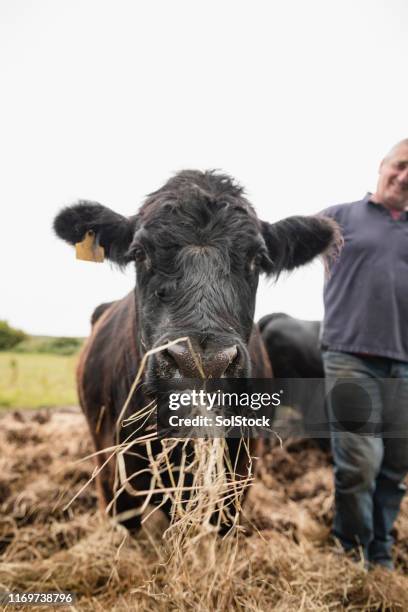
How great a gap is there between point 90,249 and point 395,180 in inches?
90.0

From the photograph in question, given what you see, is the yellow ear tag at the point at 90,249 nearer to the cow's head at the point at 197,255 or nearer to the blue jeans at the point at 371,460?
the cow's head at the point at 197,255

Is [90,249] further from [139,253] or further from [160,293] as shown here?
[160,293]

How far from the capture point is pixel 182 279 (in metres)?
2.59

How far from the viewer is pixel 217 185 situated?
3234mm

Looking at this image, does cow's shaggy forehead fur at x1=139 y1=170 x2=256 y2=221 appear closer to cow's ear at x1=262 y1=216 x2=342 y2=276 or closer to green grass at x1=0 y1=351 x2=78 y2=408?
cow's ear at x1=262 y1=216 x2=342 y2=276

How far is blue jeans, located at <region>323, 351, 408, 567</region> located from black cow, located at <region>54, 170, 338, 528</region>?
729mm

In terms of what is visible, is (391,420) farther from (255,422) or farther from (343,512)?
(255,422)

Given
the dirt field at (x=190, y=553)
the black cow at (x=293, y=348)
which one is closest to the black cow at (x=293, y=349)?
the black cow at (x=293, y=348)

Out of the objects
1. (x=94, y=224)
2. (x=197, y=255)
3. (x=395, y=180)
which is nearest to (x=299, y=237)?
(x=395, y=180)

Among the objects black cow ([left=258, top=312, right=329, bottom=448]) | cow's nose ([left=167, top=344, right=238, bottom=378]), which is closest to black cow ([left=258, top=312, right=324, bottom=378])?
black cow ([left=258, top=312, right=329, bottom=448])

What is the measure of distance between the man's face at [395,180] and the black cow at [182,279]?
1.53 feet

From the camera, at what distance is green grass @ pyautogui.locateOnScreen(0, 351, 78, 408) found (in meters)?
9.83

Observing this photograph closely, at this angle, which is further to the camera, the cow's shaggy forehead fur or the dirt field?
the cow's shaggy forehead fur

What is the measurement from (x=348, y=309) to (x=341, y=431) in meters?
0.88
